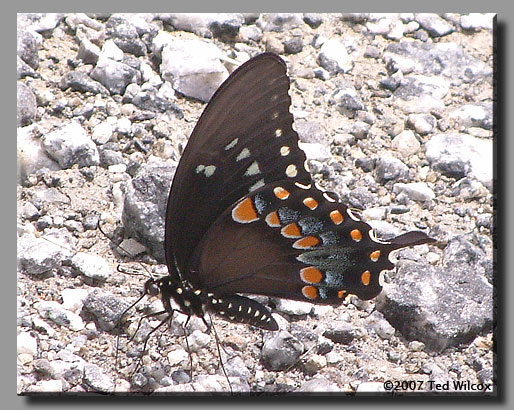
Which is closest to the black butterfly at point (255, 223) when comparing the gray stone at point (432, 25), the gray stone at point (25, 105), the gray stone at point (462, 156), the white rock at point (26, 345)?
the white rock at point (26, 345)

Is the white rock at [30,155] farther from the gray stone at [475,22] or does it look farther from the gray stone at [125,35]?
the gray stone at [475,22]

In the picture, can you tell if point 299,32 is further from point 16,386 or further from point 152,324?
point 16,386

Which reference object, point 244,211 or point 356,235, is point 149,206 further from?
point 356,235

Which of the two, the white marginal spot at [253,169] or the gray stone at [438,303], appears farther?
the gray stone at [438,303]

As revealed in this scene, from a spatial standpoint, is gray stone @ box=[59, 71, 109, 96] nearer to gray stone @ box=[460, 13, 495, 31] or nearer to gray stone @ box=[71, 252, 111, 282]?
gray stone @ box=[71, 252, 111, 282]

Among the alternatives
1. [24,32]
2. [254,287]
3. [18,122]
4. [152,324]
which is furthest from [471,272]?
[24,32]

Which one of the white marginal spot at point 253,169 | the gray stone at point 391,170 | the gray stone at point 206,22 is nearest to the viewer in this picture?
the white marginal spot at point 253,169

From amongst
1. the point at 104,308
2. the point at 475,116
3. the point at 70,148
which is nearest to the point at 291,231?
the point at 104,308
